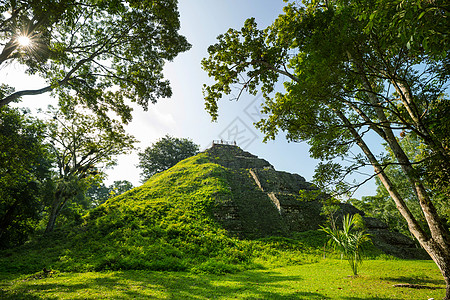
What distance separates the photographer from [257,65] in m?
8.02

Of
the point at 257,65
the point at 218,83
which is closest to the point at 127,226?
the point at 218,83

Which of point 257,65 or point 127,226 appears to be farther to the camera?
point 127,226

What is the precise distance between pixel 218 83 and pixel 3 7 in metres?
6.56

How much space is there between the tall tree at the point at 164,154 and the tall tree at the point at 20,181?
21.9m

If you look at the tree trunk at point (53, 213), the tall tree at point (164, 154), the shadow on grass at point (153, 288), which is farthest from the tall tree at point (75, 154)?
the tall tree at point (164, 154)

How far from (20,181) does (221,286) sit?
16.0 m

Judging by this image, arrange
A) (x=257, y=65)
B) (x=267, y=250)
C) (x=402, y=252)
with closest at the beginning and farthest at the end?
(x=257, y=65) < (x=267, y=250) < (x=402, y=252)

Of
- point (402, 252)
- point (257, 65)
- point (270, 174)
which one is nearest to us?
point (257, 65)

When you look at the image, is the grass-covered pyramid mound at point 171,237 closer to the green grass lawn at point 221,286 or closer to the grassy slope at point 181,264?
the grassy slope at point 181,264

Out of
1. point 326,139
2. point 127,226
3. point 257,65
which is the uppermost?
point 257,65

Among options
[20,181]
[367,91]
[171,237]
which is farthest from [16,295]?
[20,181]

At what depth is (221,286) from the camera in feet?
20.0

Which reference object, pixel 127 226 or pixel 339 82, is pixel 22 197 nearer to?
pixel 127 226

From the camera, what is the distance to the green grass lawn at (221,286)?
16.0ft
